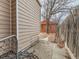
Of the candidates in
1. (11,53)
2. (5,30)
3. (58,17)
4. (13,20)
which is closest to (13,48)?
(11,53)

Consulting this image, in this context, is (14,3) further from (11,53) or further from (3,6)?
(11,53)

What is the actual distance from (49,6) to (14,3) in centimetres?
1646

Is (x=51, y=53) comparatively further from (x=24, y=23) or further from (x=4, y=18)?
(x=4, y=18)

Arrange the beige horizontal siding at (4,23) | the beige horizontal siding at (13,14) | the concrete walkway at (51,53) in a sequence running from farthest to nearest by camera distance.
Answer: the concrete walkway at (51,53) → the beige horizontal siding at (13,14) → the beige horizontal siding at (4,23)

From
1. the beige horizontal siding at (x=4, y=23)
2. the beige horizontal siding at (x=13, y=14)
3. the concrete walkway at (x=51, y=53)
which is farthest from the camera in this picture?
the concrete walkway at (x=51, y=53)

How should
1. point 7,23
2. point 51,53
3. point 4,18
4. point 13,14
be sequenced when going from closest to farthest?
point 4,18 → point 7,23 → point 13,14 → point 51,53

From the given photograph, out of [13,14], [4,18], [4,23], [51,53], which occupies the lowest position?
[51,53]

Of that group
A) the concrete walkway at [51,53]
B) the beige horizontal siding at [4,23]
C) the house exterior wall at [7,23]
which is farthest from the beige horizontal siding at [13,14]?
the concrete walkway at [51,53]

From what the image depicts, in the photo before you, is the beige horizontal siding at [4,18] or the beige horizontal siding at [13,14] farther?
the beige horizontal siding at [13,14]

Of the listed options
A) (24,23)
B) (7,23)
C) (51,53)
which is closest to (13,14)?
(7,23)

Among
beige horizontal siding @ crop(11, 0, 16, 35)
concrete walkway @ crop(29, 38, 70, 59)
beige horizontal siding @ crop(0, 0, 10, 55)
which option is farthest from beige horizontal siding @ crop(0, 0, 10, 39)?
concrete walkway @ crop(29, 38, 70, 59)

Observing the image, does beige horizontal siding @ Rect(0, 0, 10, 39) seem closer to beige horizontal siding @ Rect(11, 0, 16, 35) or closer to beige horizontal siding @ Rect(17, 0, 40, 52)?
beige horizontal siding @ Rect(11, 0, 16, 35)

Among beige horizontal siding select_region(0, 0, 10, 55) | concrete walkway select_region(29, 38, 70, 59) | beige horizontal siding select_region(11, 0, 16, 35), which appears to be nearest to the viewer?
Result: beige horizontal siding select_region(0, 0, 10, 55)

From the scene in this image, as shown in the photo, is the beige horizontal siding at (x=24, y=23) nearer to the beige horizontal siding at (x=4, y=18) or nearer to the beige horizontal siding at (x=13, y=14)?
the beige horizontal siding at (x=13, y=14)
